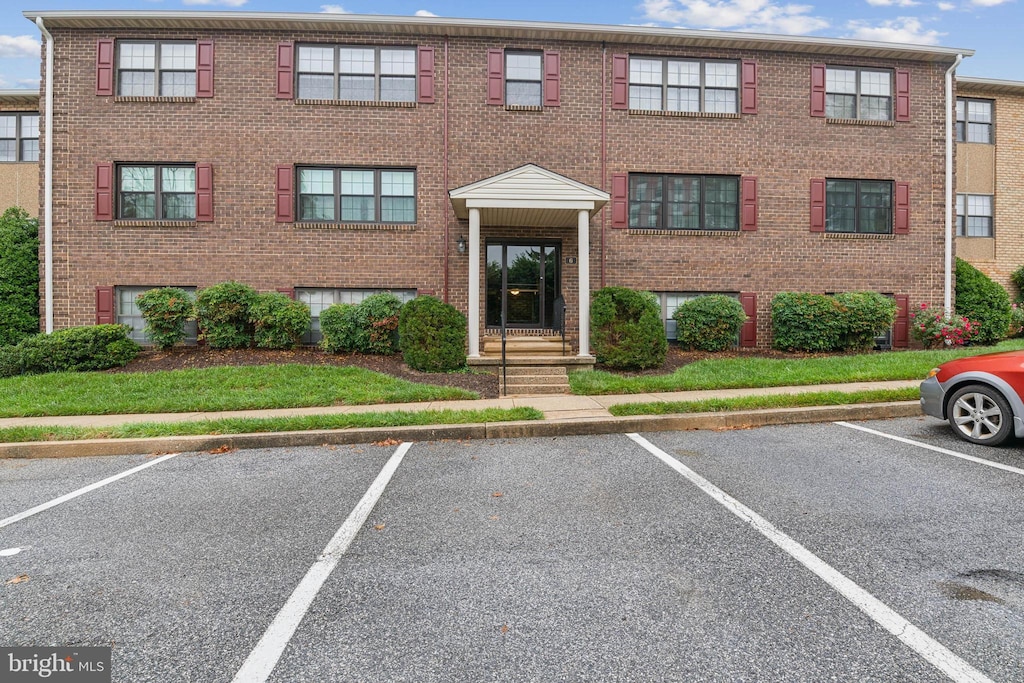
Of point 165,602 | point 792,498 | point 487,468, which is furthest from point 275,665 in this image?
point 792,498

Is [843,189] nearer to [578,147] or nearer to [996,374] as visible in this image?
[578,147]

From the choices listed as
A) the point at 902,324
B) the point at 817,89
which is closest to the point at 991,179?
the point at 902,324

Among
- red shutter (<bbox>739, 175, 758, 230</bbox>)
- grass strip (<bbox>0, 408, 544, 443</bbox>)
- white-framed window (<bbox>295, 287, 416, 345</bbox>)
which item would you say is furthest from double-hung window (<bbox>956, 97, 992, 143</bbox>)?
grass strip (<bbox>0, 408, 544, 443</bbox>)

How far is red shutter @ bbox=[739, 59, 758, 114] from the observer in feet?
44.1

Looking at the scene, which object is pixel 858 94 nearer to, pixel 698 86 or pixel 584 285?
pixel 698 86

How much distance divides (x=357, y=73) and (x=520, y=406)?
32.6 ft

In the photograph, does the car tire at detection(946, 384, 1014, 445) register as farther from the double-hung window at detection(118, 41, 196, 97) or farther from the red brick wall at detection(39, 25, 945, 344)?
the double-hung window at detection(118, 41, 196, 97)

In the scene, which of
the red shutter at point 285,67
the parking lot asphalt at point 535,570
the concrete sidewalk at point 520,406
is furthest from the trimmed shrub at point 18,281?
the parking lot asphalt at point 535,570

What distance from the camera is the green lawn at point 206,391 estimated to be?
8109 millimetres

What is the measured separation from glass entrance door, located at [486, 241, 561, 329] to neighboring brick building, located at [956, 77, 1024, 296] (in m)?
13.1

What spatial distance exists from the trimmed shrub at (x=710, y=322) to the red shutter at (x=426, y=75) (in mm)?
8009

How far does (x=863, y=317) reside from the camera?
1234 centimetres

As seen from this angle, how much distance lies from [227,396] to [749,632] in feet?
27.5

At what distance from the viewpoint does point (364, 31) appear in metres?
12.9
